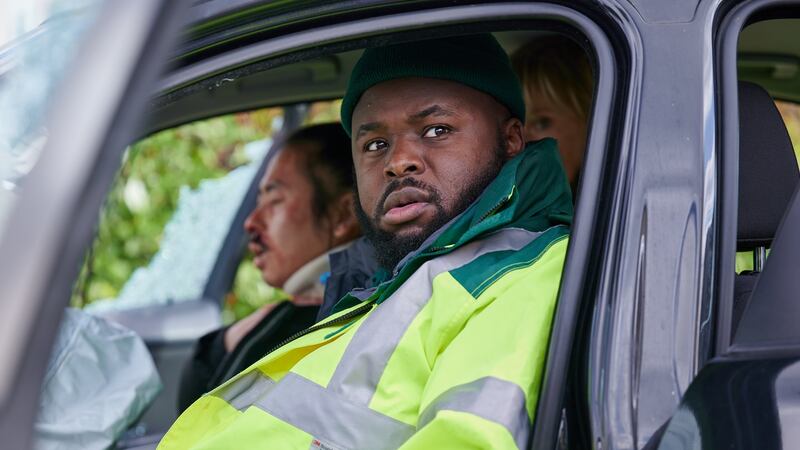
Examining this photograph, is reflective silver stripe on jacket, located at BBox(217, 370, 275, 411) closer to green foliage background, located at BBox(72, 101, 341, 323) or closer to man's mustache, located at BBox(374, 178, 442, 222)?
man's mustache, located at BBox(374, 178, 442, 222)

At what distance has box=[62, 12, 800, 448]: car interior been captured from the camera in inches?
67.2

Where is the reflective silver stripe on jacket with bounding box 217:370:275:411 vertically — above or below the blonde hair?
below

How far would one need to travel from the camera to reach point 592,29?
1628 mm

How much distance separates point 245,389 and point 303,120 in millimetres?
1883

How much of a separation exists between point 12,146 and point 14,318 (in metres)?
0.25

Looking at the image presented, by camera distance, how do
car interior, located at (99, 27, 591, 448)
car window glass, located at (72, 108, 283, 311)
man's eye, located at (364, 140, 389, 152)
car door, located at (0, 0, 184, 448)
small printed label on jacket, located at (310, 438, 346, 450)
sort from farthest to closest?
1. car window glass, located at (72, 108, 283, 311)
2. car interior, located at (99, 27, 591, 448)
3. man's eye, located at (364, 140, 389, 152)
4. small printed label on jacket, located at (310, 438, 346, 450)
5. car door, located at (0, 0, 184, 448)

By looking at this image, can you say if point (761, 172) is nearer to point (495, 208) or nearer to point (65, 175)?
point (495, 208)

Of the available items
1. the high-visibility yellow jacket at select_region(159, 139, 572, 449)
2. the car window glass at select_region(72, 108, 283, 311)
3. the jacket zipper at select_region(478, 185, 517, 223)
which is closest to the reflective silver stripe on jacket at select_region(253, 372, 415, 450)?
the high-visibility yellow jacket at select_region(159, 139, 572, 449)

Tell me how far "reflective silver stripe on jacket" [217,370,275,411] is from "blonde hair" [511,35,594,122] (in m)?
1.67

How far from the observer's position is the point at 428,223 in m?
2.13

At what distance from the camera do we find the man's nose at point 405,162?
216cm

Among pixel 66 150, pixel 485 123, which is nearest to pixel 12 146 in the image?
pixel 66 150

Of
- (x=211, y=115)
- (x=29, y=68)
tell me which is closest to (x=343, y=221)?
(x=211, y=115)

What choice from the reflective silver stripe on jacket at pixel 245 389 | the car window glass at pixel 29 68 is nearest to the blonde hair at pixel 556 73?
the reflective silver stripe on jacket at pixel 245 389
